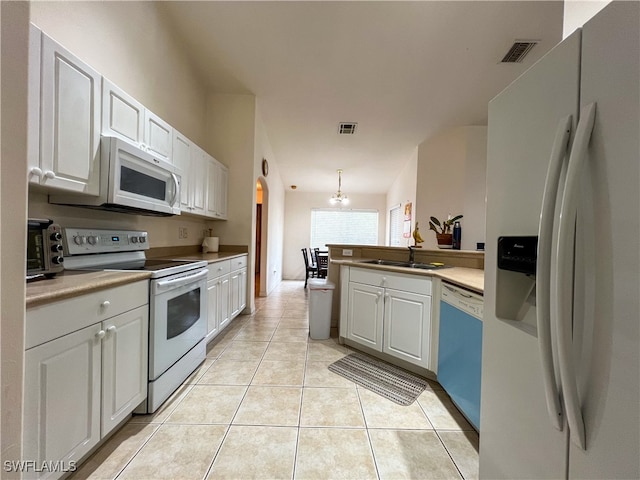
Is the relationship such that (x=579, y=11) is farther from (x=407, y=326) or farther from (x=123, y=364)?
(x=123, y=364)

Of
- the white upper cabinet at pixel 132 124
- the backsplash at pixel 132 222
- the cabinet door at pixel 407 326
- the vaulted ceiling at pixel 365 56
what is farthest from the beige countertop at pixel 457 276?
the vaulted ceiling at pixel 365 56

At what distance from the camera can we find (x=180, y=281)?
5.89 feet

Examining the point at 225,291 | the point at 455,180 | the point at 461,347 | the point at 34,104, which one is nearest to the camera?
the point at 34,104

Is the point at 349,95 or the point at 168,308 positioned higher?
the point at 349,95

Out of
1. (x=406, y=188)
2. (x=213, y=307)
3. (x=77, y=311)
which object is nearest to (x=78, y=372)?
(x=77, y=311)

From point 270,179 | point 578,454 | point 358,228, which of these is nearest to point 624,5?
point 578,454

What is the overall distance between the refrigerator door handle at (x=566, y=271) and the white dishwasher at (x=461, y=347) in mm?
910

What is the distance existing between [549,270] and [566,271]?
0.05m

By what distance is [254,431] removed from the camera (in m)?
1.48

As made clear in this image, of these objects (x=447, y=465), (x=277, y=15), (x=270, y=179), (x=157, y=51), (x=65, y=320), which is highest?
(x=277, y=15)

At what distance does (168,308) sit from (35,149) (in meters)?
1.06

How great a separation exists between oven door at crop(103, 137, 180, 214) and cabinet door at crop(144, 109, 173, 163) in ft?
0.65

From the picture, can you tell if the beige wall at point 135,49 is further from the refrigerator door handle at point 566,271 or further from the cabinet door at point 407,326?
the cabinet door at point 407,326

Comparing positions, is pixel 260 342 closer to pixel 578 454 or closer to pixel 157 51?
pixel 578 454
